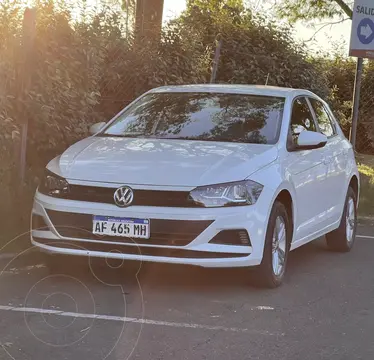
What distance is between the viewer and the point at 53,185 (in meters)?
7.08

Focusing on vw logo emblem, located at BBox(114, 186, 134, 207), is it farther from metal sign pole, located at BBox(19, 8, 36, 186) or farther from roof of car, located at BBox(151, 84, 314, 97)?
metal sign pole, located at BBox(19, 8, 36, 186)

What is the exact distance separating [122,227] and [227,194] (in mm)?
797

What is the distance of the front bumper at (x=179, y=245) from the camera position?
6.62m

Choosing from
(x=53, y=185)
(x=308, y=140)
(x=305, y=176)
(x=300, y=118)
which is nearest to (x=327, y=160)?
(x=300, y=118)

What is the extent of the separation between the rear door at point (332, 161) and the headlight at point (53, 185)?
2.65 m

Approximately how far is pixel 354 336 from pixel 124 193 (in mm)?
1973

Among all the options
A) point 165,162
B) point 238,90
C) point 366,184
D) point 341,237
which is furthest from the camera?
point 366,184

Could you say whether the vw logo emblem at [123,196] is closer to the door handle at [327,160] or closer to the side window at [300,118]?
the side window at [300,118]

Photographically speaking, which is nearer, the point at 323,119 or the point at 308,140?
the point at 308,140

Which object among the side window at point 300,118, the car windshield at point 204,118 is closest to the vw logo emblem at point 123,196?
the car windshield at point 204,118

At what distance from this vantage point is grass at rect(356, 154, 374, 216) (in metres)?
12.6

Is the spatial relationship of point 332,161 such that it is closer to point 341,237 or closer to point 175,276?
point 341,237

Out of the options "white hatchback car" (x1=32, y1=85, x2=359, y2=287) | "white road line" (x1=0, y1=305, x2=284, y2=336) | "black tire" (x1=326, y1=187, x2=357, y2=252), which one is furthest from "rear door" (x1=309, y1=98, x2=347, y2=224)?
"white road line" (x1=0, y1=305, x2=284, y2=336)

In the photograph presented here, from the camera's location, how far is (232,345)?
5.46 meters
